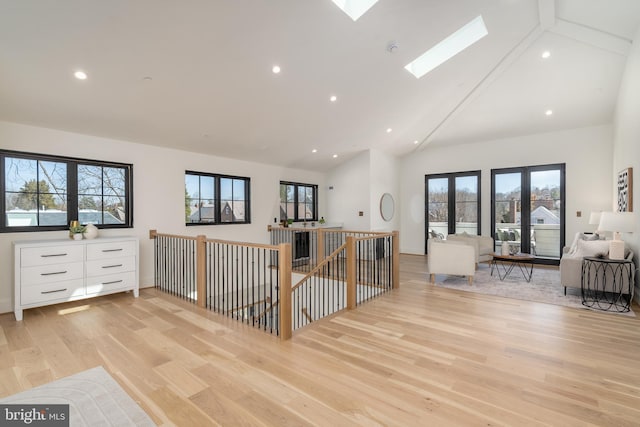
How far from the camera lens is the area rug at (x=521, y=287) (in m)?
4.41

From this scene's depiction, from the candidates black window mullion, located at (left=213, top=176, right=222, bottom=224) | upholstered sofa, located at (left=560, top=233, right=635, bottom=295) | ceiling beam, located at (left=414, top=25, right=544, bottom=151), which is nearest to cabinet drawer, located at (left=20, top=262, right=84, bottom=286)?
black window mullion, located at (left=213, top=176, right=222, bottom=224)

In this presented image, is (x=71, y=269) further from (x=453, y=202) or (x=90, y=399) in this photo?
(x=453, y=202)

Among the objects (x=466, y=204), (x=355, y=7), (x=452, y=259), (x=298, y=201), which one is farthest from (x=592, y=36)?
(x=298, y=201)

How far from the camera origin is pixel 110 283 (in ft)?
14.3

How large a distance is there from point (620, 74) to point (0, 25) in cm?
844

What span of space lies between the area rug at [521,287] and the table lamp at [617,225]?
2.61ft

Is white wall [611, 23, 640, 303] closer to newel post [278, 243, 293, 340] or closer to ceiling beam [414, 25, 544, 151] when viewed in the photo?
ceiling beam [414, 25, 544, 151]

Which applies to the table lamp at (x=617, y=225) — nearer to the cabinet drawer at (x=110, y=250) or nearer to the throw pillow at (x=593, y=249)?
the throw pillow at (x=593, y=249)

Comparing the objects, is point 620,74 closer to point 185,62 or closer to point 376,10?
point 376,10

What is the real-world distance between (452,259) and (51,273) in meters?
6.03

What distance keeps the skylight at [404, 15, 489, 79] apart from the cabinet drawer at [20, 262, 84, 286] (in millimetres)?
5570

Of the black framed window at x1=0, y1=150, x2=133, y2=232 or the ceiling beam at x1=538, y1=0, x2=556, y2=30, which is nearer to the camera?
the ceiling beam at x1=538, y1=0, x2=556, y2=30

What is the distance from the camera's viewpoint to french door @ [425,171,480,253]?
8.24 meters

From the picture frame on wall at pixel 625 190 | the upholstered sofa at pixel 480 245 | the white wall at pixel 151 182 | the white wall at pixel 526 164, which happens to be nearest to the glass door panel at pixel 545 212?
the white wall at pixel 526 164
